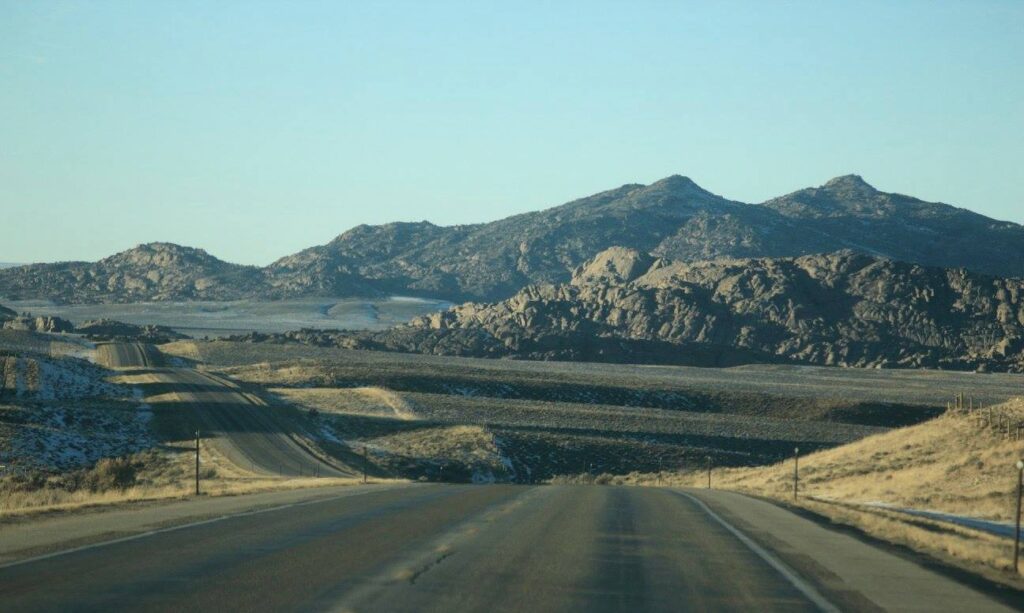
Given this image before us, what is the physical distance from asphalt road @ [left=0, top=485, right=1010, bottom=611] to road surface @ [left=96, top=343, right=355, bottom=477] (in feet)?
105

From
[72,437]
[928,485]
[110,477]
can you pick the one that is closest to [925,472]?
[928,485]

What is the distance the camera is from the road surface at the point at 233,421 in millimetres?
56000

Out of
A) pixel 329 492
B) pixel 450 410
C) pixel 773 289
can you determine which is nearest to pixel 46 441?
pixel 329 492

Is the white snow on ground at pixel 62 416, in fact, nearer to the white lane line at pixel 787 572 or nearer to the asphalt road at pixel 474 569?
the asphalt road at pixel 474 569

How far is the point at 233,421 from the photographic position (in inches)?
2852

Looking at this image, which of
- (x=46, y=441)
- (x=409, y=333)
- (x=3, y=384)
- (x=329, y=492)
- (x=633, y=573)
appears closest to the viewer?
(x=633, y=573)

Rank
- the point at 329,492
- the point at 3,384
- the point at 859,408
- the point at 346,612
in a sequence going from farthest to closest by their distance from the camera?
the point at 859,408 < the point at 3,384 < the point at 329,492 < the point at 346,612

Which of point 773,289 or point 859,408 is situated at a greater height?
point 773,289

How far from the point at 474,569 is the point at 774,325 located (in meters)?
175

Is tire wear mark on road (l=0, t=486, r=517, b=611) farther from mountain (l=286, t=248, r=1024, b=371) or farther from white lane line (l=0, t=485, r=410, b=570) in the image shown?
mountain (l=286, t=248, r=1024, b=371)

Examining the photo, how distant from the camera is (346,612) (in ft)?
38.6

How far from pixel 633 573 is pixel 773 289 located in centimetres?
18214

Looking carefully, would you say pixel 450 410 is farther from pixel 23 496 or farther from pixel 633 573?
pixel 633 573

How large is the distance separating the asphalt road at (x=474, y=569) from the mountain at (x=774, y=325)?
5609 inches
